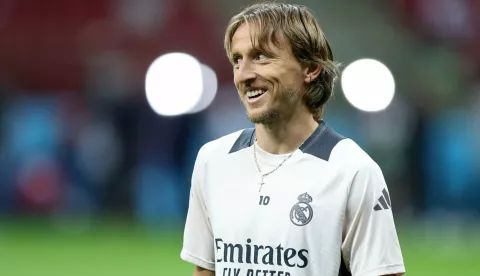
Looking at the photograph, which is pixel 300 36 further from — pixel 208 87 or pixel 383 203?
pixel 208 87

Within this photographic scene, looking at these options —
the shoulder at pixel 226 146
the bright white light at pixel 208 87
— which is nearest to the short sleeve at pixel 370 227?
the shoulder at pixel 226 146

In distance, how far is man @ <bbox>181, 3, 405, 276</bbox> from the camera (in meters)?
3.41

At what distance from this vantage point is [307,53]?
3596 mm

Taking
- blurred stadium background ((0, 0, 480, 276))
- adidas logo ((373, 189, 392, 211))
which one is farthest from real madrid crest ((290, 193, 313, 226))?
blurred stadium background ((0, 0, 480, 276))

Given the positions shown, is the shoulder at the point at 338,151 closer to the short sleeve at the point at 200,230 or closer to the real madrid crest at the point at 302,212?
the real madrid crest at the point at 302,212

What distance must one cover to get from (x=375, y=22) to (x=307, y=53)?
15935mm

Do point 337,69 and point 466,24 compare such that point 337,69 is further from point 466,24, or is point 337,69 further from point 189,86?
point 189,86

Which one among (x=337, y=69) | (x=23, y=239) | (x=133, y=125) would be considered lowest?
(x=23, y=239)

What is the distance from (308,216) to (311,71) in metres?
0.57

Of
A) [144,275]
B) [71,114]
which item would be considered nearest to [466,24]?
[71,114]

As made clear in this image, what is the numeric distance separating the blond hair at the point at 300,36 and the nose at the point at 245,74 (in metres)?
0.08

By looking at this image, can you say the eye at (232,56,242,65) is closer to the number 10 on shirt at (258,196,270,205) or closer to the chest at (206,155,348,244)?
the chest at (206,155,348,244)

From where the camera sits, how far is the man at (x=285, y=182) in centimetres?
341

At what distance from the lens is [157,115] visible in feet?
57.0
